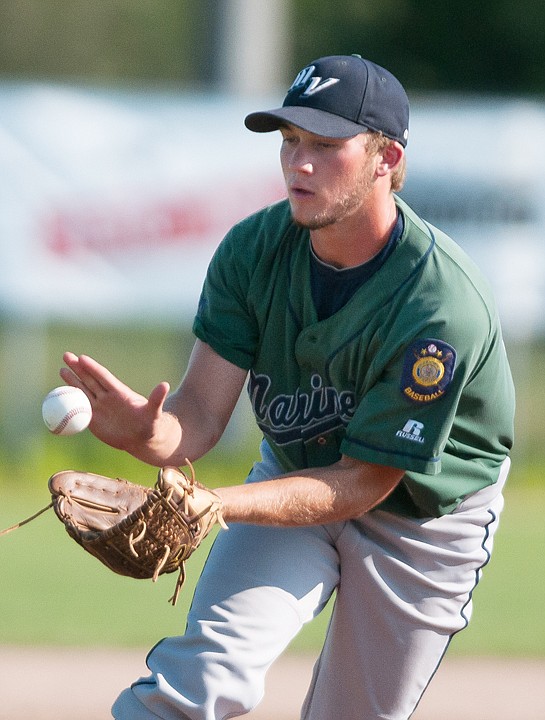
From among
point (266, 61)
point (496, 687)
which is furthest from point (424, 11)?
point (496, 687)

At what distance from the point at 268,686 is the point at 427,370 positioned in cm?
238

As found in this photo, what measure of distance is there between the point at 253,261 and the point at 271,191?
612cm

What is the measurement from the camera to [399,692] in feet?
12.8

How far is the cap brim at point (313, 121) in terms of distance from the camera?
3652mm

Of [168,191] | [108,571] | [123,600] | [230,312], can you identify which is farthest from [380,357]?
[168,191]

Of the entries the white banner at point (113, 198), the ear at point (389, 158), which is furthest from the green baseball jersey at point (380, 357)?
the white banner at point (113, 198)

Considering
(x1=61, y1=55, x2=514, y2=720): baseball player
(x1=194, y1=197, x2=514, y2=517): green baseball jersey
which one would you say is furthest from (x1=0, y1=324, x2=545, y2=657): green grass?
(x1=194, y1=197, x2=514, y2=517): green baseball jersey

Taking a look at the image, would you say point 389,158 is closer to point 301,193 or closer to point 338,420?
point 301,193

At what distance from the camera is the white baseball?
12.2ft

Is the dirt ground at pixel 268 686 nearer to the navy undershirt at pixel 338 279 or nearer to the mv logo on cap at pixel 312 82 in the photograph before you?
the navy undershirt at pixel 338 279

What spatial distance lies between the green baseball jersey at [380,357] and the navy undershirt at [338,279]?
26 mm

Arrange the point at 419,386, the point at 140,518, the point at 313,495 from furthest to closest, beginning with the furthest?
the point at 419,386 → the point at 313,495 → the point at 140,518

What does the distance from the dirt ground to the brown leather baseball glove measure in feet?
5.85

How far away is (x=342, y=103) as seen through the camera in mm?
3736
